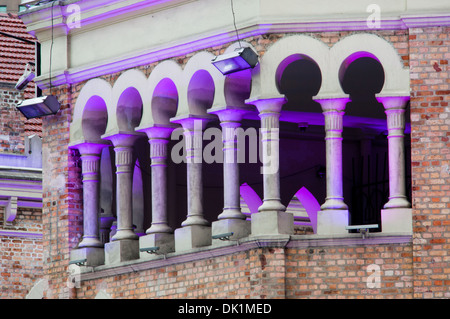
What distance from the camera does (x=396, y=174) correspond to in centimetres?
2220

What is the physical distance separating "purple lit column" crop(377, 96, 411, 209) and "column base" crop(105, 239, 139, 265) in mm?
3955

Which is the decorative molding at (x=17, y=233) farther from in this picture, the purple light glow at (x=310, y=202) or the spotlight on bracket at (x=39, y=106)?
the spotlight on bracket at (x=39, y=106)

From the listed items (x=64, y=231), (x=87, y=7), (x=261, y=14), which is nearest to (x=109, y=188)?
(x=64, y=231)

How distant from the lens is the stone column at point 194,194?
76.4 ft

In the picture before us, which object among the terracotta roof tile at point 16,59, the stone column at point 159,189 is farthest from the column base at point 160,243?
the terracotta roof tile at point 16,59

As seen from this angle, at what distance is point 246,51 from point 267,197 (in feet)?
6.02

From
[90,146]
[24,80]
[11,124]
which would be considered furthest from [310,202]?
[90,146]

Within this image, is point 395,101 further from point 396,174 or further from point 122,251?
point 122,251

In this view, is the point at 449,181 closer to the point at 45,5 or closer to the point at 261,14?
the point at 261,14

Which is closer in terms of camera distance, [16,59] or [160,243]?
[160,243]

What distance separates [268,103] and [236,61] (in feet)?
2.38

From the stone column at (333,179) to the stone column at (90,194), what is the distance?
4016mm

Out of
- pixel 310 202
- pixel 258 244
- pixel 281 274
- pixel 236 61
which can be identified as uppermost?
pixel 236 61

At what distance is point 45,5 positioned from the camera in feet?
82.8
